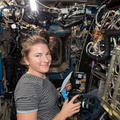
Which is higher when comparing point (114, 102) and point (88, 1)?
point (88, 1)

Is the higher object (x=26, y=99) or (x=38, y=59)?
(x=38, y=59)

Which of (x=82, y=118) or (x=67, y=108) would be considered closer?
(x=67, y=108)

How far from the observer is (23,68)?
14.3ft

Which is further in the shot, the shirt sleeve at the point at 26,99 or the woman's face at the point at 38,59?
the woman's face at the point at 38,59

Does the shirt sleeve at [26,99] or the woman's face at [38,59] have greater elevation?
the woman's face at [38,59]

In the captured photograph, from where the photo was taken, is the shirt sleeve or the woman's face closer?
the shirt sleeve

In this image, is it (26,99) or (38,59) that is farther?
(38,59)

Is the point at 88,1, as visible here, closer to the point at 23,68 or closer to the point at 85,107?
the point at 85,107

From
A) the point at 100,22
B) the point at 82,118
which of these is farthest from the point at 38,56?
the point at 100,22

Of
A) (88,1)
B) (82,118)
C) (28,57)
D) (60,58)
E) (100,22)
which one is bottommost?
(82,118)

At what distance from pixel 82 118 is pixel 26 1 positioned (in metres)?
2.60

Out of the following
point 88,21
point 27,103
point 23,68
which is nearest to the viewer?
point 27,103

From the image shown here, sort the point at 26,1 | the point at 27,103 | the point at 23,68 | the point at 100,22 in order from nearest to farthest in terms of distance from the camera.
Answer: the point at 27,103 < the point at 100,22 < the point at 26,1 < the point at 23,68

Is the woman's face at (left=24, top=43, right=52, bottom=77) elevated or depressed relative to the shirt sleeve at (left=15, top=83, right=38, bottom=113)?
elevated
